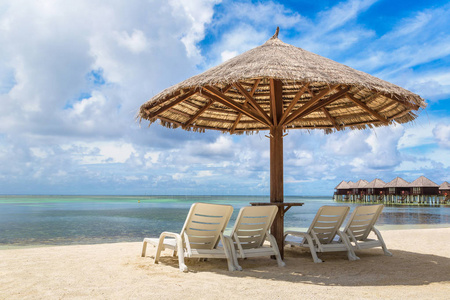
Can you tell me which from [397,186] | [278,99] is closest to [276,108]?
[278,99]

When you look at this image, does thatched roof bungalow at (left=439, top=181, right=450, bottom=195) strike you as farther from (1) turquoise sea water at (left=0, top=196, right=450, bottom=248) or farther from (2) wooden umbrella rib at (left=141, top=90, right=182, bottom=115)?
(2) wooden umbrella rib at (left=141, top=90, right=182, bottom=115)

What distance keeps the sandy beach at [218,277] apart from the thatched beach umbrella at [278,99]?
1.05m

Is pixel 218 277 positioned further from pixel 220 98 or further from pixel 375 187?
pixel 375 187

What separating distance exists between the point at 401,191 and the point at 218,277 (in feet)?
136

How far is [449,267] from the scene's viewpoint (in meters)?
4.21

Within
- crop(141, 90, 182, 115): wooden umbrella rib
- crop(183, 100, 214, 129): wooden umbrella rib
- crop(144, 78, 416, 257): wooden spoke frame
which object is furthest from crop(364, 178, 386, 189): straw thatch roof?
crop(141, 90, 182, 115): wooden umbrella rib

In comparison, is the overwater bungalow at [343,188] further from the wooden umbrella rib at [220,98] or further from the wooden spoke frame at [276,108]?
the wooden umbrella rib at [220,98]

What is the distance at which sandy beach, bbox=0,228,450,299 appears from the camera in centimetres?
287

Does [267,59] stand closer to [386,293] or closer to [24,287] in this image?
[386,293]

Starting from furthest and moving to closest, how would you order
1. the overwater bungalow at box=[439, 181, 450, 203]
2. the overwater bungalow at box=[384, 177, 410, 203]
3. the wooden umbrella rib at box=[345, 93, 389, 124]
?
the overwater bungalow at box=[384, 177, 410, 203] → the overwater bungalow at box=[439, 181, 450, 203] → the wooden umbrella rib at box=[345, 93, 389, 124]

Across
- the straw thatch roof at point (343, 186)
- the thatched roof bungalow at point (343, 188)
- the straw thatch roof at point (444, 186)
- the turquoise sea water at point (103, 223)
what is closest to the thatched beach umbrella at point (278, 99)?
the turquoise sea water at point (103, 223)

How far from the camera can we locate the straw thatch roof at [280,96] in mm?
4121

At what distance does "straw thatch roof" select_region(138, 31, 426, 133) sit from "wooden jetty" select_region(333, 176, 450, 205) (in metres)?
36.8

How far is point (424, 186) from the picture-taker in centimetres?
3809
